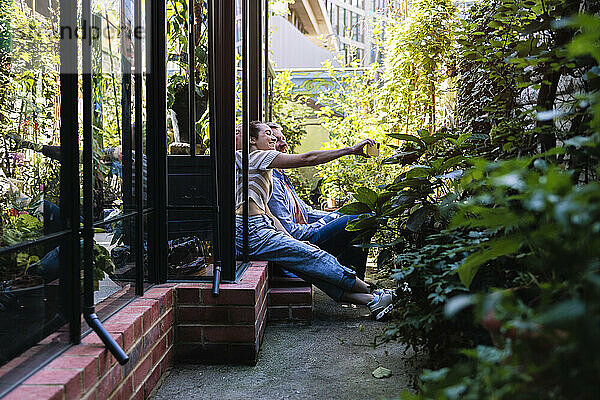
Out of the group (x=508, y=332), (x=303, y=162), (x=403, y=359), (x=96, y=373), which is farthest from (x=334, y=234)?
(x=508, y=332)

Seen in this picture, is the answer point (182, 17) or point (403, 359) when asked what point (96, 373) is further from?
point (182, 17)

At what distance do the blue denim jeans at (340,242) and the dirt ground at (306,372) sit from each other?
0.76 metres

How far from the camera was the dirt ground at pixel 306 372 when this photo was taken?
2396mm

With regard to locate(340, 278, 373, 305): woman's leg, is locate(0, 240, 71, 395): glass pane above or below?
above

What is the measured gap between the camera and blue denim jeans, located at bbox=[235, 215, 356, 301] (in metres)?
3.54

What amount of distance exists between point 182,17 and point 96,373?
1778mm

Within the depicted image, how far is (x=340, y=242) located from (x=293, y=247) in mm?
572

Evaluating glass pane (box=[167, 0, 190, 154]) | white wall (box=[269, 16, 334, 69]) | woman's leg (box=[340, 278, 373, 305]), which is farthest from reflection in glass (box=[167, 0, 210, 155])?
white wall (box=[269, 16, 334, 69])

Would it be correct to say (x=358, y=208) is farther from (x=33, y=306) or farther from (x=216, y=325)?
(x=33, y=306)

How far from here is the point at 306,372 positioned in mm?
2646

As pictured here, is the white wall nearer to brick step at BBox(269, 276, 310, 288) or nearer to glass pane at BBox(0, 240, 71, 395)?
brick step at BBox(269, 276, 310, 288)

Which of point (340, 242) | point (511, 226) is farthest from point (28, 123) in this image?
point (340, 242)

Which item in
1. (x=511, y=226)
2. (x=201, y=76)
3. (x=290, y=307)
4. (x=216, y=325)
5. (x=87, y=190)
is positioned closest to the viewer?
(x=511, y=226)

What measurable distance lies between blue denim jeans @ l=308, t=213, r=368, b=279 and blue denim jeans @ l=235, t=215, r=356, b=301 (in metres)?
0.42
